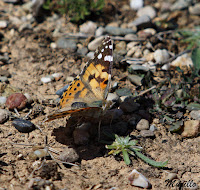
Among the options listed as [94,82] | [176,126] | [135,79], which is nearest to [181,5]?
[135,79]

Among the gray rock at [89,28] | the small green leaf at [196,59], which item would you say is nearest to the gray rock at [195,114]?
the small green leaf at [196,59]

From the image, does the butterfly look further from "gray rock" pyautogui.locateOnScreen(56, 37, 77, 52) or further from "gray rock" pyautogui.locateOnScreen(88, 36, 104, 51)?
"gray rock" pyautogui.locateOnScreen(56, 37, 77, 52)

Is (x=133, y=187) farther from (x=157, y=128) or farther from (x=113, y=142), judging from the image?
(x=157, y=128)

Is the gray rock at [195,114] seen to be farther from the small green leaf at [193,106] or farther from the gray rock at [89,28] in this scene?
the gray rock at [89,28]

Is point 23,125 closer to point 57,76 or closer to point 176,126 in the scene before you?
point 57,76

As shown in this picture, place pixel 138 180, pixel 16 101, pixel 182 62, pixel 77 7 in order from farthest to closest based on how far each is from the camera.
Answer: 1. pixel 77 7
2. pixel 182 62
3. pixel 16 101
4. pixel 138 180
